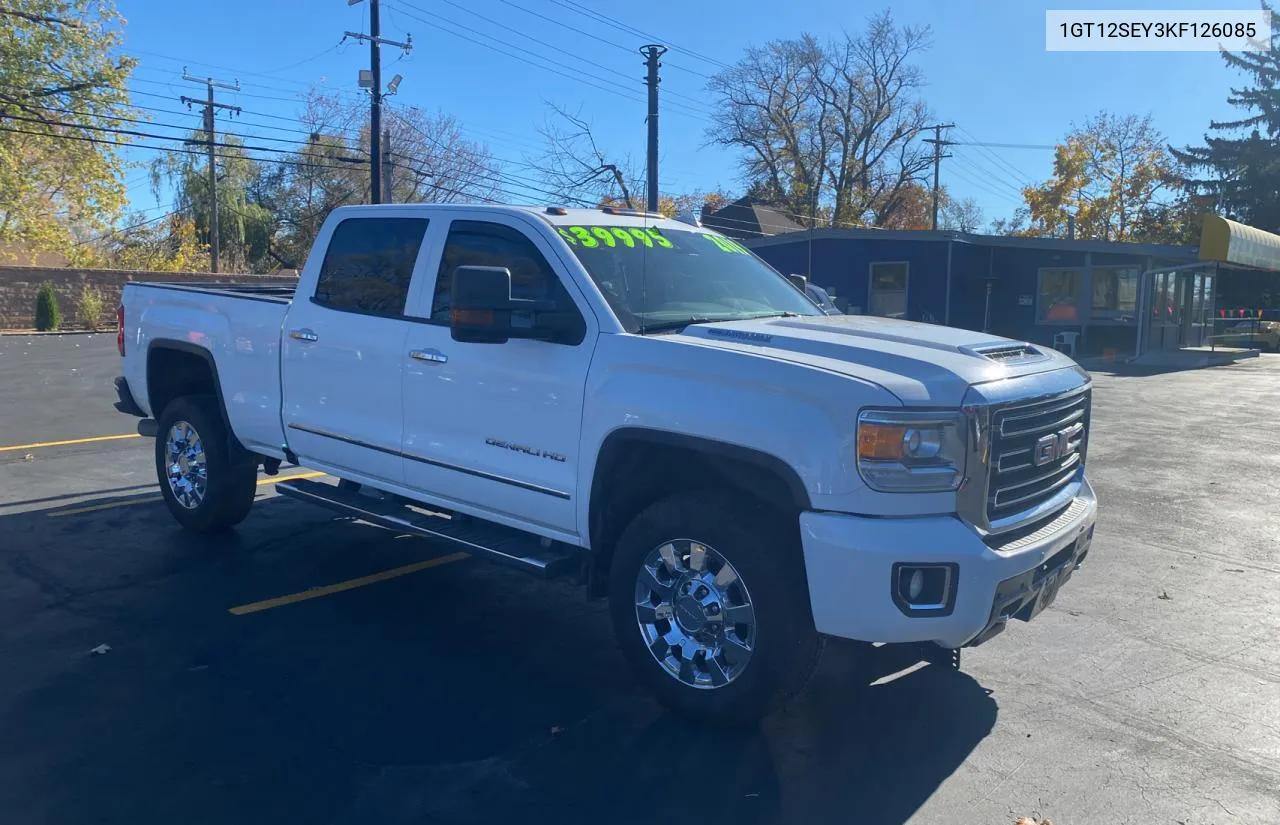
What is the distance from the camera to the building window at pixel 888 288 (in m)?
29.0

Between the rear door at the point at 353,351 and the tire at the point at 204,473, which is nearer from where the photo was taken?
the rear door at the point at 353,351

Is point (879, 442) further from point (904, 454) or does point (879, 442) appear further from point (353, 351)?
point (353, 351)

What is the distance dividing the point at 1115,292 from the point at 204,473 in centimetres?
2613

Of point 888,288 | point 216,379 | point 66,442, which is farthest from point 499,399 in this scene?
point 888,288

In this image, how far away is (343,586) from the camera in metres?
5.88

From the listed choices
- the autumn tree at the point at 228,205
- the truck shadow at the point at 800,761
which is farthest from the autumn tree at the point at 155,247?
the truck shadow at the point at 800,761

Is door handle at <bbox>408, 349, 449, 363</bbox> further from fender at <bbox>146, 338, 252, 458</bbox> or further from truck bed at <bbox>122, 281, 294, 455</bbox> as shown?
fender at <bbox>146, 338, 252, 458</bbox>

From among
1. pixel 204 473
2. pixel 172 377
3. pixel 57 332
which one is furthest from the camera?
pixel 57 332

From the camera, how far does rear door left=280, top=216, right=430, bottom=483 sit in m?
5.36

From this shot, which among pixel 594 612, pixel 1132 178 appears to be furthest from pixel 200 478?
pixel 1132 178

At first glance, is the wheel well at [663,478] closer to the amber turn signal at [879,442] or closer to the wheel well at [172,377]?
the amber turn signal at [879,442]

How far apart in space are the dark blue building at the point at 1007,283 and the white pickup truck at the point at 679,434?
23.2 metres

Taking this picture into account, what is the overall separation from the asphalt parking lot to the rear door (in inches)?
32.9

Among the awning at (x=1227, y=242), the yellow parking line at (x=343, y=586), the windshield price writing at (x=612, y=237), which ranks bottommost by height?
the yellow parking line at (x=343, y=586)
